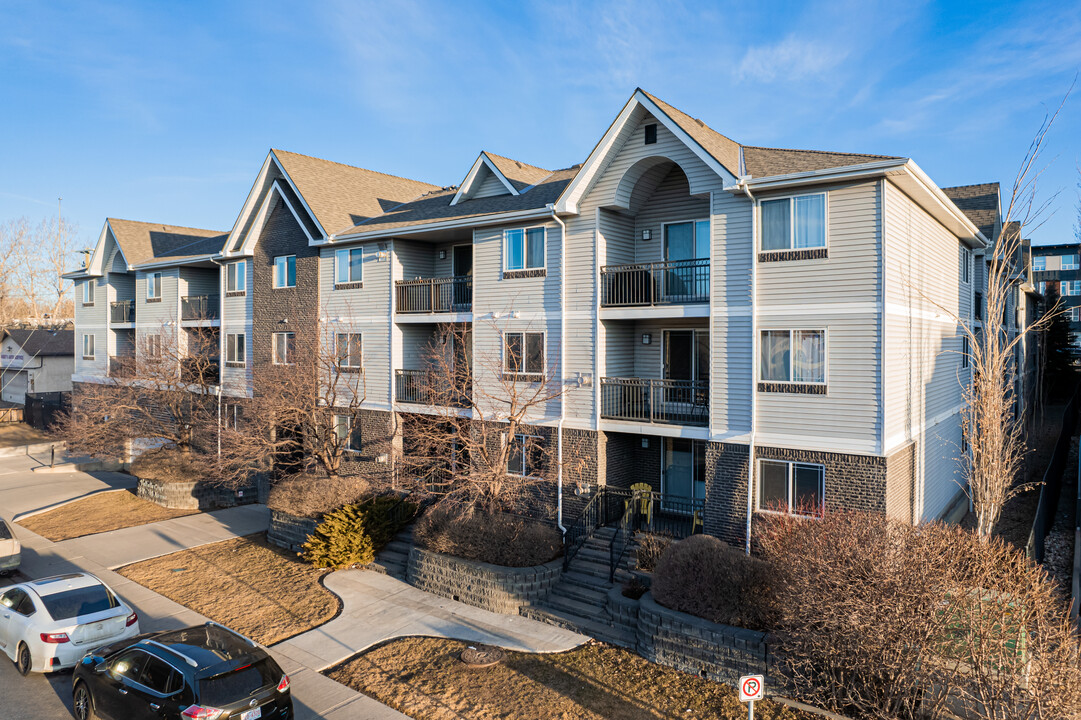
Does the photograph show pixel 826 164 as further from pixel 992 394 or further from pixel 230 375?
pixel 230 375

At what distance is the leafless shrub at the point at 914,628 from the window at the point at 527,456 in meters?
8.74

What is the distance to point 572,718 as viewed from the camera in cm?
1040

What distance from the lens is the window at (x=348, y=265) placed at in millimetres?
22828

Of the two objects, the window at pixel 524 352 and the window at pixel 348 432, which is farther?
the window at pixel 348 432

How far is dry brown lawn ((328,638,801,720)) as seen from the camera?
34.6 feet

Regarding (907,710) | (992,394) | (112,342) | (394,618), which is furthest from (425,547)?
(112,342)

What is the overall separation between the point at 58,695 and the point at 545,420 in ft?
36.9

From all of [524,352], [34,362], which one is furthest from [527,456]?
[34,362]

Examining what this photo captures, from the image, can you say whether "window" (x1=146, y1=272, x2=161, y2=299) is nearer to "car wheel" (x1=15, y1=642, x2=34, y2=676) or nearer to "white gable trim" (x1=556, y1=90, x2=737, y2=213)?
"car wheel" (x1=15, y1=642, x2=34, y2=676)

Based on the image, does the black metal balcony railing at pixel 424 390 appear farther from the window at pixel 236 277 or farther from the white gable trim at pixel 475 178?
the window at pixel 236 277

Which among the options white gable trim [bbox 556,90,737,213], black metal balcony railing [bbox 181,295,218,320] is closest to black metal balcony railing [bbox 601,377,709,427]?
white gable trim [bbox 556,90,737,213]

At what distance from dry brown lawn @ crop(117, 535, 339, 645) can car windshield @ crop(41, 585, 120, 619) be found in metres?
2.27

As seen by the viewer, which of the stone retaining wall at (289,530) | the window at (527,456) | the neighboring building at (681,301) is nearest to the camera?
the neighboring building at (681,301)

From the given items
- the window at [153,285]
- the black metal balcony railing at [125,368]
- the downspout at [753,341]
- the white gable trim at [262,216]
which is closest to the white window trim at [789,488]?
the downspout at [753,341]
